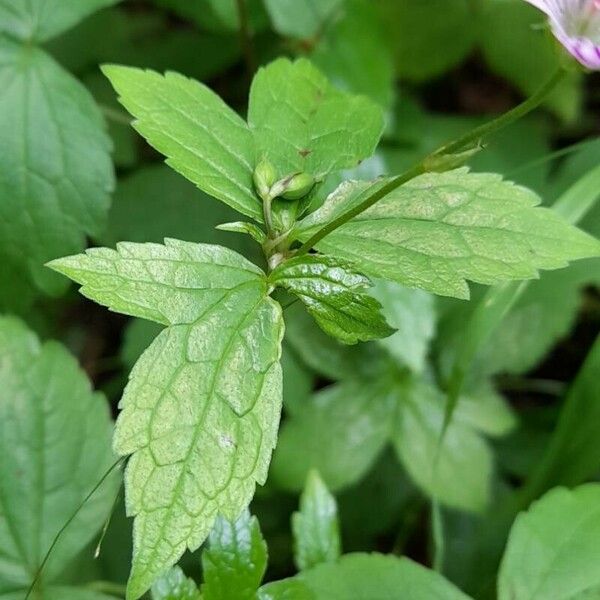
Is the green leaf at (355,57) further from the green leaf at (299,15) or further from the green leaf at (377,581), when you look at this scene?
the green leaf at (377,581)

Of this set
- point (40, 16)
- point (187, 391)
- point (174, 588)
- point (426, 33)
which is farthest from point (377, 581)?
point (426, 33)

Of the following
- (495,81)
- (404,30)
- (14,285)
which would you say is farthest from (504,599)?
(495,81)

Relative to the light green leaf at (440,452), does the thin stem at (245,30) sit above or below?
above

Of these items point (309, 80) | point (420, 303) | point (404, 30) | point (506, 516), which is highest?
point (309, 80)

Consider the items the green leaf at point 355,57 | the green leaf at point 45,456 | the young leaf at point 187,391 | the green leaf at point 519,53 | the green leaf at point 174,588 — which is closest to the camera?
the young leaf at point 187,391

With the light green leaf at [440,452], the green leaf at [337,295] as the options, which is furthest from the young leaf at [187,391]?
the light green leaf at [440,452]

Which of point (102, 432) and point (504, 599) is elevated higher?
point (504, 599)

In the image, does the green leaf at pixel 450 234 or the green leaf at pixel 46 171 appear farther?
the green leaf at pixel 46 171

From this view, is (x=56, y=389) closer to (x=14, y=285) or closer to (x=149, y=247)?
(x=14, y=285)
